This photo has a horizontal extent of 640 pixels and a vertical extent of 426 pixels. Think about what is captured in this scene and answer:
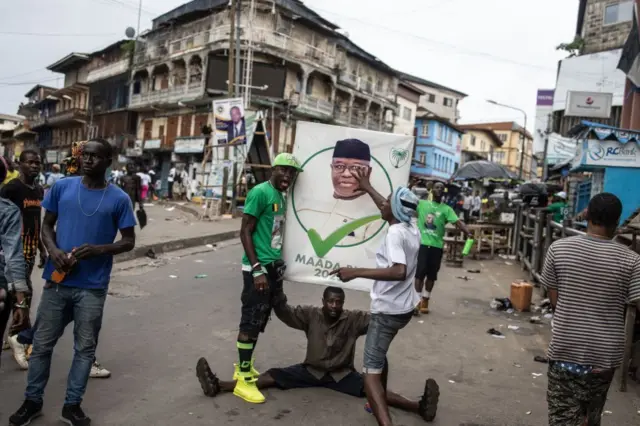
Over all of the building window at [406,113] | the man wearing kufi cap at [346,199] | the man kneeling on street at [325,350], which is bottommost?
the man kneeling on street at [325,350]

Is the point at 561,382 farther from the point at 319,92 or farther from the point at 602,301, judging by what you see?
the point at 319,92

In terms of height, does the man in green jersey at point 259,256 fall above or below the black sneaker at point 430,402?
above

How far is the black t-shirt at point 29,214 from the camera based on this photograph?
15.6ft

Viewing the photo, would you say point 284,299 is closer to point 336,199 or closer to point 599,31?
point 336,199

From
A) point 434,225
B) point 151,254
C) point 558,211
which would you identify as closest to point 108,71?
point 151,254

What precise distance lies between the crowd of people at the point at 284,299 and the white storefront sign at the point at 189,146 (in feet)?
109

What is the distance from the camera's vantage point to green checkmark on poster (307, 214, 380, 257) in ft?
13.9

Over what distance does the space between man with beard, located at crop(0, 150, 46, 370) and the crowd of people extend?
17 millimetres

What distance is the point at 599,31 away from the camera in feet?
91.5

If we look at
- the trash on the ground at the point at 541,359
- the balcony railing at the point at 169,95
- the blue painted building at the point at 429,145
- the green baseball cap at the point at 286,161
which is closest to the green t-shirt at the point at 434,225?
the trash on the ground at the point at 541,359

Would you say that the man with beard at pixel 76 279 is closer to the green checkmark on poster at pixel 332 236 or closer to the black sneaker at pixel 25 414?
the black sneaker at pixel 25 414

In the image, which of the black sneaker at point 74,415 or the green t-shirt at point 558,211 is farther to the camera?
the green t-shirt at point 558,211

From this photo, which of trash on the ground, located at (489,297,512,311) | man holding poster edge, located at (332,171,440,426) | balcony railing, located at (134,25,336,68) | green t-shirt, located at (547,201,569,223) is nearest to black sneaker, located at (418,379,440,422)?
man holding poster edge, located at (332,171,440,426)

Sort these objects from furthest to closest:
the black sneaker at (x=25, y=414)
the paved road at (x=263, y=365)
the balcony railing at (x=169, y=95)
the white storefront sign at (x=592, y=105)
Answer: the balcony railing at (x=169, y=95) < the white storefront sign at (x=592, y=105) < the paved road at (x=263, y=365) < the black sneaker at (x=25, y=414)
